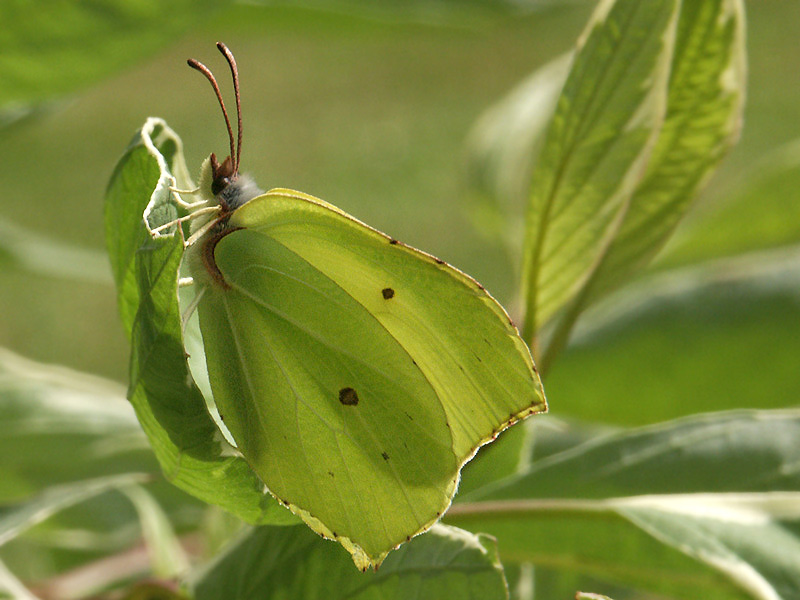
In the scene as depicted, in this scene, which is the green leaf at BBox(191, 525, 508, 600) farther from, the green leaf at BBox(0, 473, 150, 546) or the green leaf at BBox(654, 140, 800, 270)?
the green leaf at BBox(654, 140, 800, 270)

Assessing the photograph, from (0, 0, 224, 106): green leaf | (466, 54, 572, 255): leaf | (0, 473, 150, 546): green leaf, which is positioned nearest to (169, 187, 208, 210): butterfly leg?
(0, 0, 224, 106): green leaf

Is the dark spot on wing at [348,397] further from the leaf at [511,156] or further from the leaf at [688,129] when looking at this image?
the leaf at [511,156]

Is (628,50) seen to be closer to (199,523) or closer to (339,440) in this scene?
(339,440)

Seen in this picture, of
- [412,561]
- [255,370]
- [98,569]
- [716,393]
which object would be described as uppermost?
[255,370]

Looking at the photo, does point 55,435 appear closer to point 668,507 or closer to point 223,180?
point 223,180

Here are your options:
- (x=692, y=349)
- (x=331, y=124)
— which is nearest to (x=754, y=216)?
(x=692, y=349)

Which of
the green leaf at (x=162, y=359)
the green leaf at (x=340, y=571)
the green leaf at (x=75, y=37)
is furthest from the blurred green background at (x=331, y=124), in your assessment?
the green leaf at (x=340, y=571)

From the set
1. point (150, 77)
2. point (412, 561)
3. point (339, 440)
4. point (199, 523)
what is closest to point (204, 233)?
point (339, 440)
